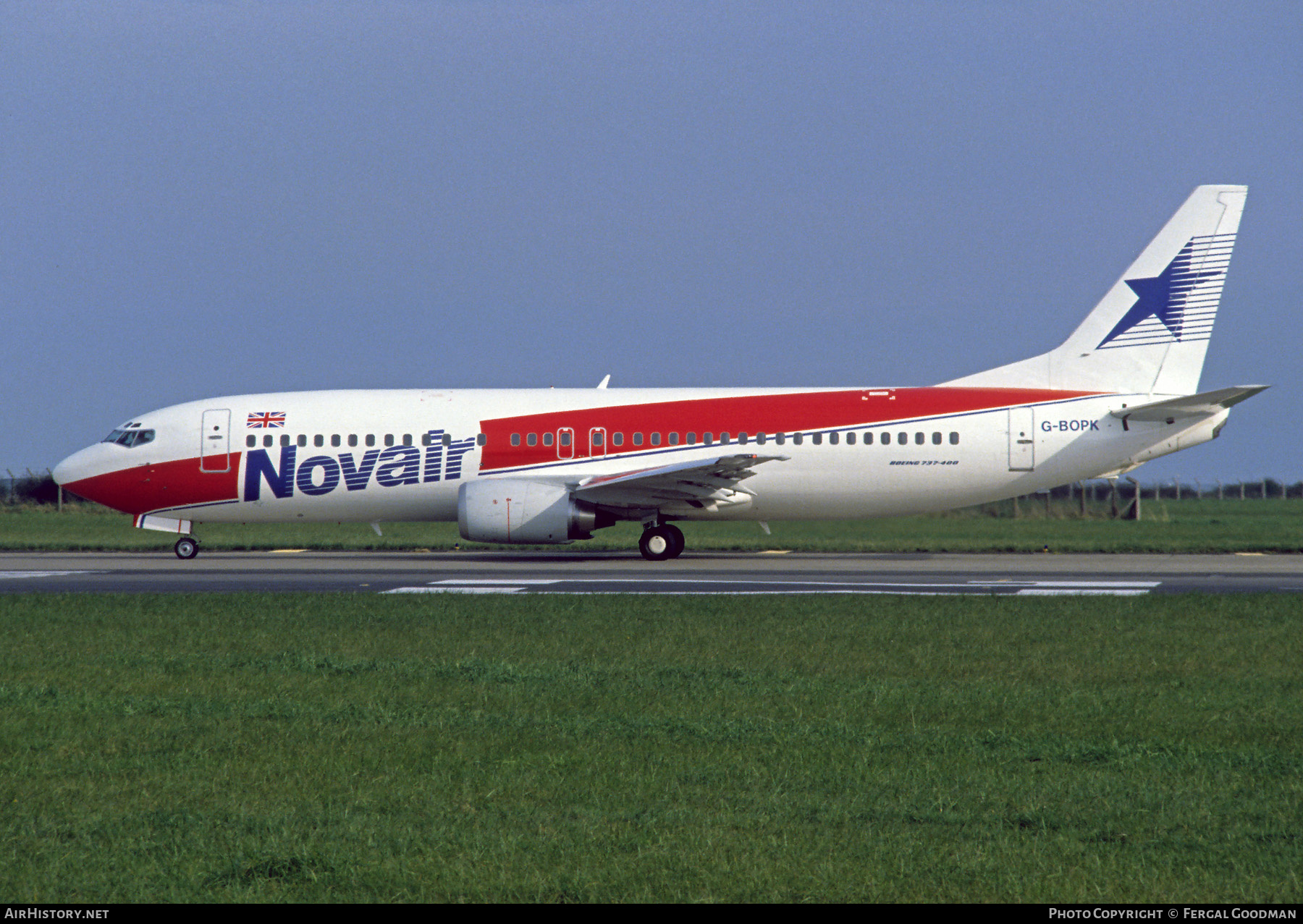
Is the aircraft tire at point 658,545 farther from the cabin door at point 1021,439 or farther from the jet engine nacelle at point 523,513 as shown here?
the cabin door at point 1021,439

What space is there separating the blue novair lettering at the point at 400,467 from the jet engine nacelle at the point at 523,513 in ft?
5.95

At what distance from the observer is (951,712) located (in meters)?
9.32

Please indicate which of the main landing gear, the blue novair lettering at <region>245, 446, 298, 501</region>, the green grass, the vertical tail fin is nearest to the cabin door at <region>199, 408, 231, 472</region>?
the blue novair lettering at <region>245, 446, 298, 501</region>

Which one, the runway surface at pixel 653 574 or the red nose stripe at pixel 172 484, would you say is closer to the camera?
the runway surface at pixel 653 574

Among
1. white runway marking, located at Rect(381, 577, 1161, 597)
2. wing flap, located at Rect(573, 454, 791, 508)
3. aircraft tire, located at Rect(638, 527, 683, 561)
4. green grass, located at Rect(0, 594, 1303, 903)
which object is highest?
wing flap, located at Rect(573, 454, 791, 508)

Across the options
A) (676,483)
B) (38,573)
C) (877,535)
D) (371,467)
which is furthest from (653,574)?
(877,535)

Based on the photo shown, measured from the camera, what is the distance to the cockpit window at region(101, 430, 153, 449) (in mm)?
27578

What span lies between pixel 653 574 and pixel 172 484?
1166 centimetres

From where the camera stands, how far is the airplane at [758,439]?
87.3ft

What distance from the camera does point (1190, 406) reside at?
25422 mm

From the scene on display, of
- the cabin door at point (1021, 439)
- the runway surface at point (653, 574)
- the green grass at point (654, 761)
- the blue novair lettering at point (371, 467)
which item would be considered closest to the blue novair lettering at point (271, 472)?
the blue novair lettering at point (371, 467)

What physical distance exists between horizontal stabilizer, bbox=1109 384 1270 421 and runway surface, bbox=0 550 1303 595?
119 inches

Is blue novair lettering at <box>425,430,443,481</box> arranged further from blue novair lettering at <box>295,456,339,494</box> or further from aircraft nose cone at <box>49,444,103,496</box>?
aircraft nose cone at <box>49,444,103,496</box>

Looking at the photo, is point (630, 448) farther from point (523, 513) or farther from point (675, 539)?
point (523, 513)
